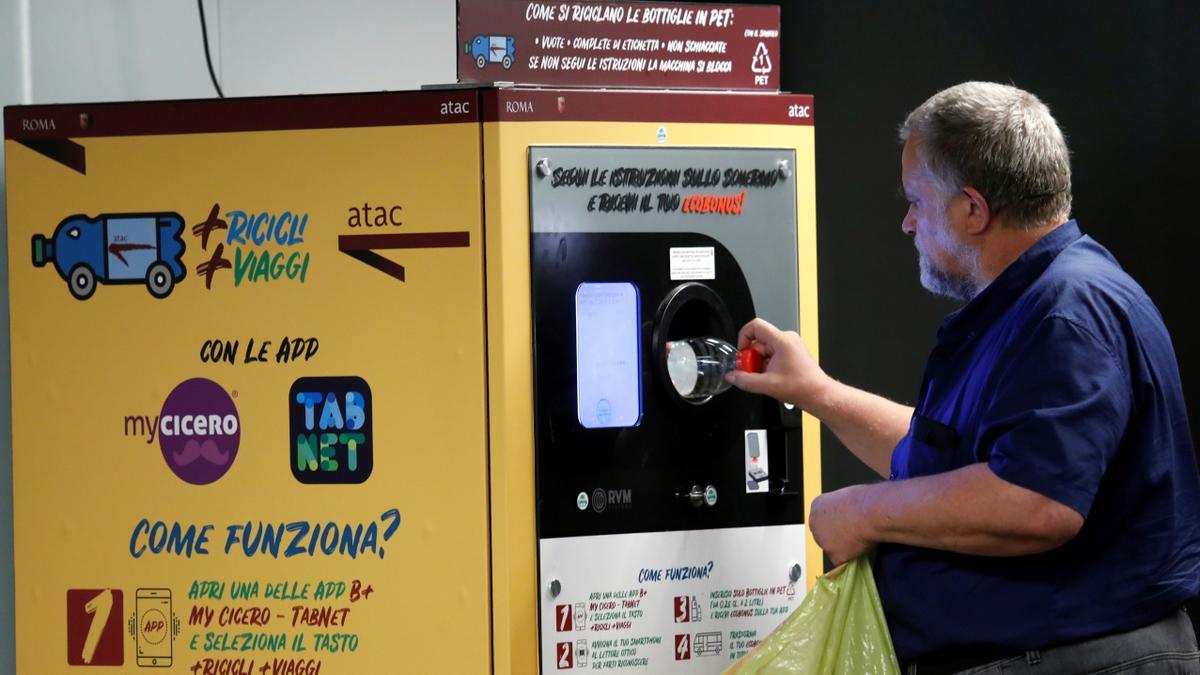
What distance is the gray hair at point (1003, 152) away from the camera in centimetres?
191

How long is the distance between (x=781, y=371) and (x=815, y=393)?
7 cm

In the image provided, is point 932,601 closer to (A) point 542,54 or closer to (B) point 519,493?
(B) point 519,493

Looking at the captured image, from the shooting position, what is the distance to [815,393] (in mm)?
2299

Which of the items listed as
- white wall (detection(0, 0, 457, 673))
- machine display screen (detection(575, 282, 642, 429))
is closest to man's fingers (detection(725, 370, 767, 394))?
machine display screen (detection(575, 282, 642, 429))

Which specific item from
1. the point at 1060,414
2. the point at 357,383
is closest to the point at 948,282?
the point at 1060,414

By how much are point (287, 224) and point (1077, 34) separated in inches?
87.6

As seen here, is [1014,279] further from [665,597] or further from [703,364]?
[665,597]

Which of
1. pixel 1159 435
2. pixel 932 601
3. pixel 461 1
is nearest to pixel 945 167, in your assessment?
pixel 1159 435

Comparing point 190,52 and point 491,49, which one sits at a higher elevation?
point 190,52

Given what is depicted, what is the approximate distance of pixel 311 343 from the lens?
2.21 m

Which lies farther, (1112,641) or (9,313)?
(9,313)

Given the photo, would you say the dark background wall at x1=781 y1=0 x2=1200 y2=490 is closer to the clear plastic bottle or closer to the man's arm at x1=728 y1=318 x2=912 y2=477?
the man's arm at x1=728 y1=318 x2=912 y2=477

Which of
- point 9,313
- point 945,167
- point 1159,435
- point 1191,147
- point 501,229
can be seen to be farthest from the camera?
point 1191,147

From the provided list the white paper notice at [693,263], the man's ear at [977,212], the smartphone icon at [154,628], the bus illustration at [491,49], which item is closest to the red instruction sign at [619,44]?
the bus illustration at [491,49]
